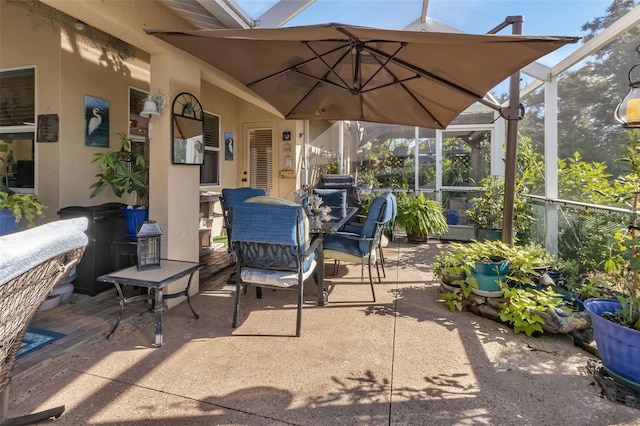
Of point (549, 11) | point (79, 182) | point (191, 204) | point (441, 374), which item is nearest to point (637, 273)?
point (441, 374)

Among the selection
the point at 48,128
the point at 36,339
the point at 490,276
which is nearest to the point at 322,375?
the point at 490,276

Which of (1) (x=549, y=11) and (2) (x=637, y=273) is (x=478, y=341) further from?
(1) (x=549, y=11)

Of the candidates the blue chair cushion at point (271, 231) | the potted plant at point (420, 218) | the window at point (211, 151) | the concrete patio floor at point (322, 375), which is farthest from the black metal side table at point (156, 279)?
the potted plant at point (420, 218)

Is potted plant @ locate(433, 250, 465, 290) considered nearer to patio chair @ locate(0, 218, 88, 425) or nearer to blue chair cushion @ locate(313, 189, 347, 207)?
blue chair cushion @ locate(313, 189, 347, 207)

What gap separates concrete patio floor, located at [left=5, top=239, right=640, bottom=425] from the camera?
1701 mm

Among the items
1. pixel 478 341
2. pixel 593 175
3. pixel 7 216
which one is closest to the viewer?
pixel 478 341

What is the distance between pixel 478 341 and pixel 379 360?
0.87 m

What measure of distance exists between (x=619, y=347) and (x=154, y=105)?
149 inches

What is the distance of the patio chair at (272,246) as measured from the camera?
8.28ft

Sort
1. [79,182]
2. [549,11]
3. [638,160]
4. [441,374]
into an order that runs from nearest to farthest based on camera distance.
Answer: [441,374]
[638,160]
[79,182]
[549,11]

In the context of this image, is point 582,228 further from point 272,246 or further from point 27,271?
point 27,271

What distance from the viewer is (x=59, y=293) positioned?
3041 mm

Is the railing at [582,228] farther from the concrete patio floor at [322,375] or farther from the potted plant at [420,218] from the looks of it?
the potted plant at [420,218]

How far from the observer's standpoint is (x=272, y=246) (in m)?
2.61
